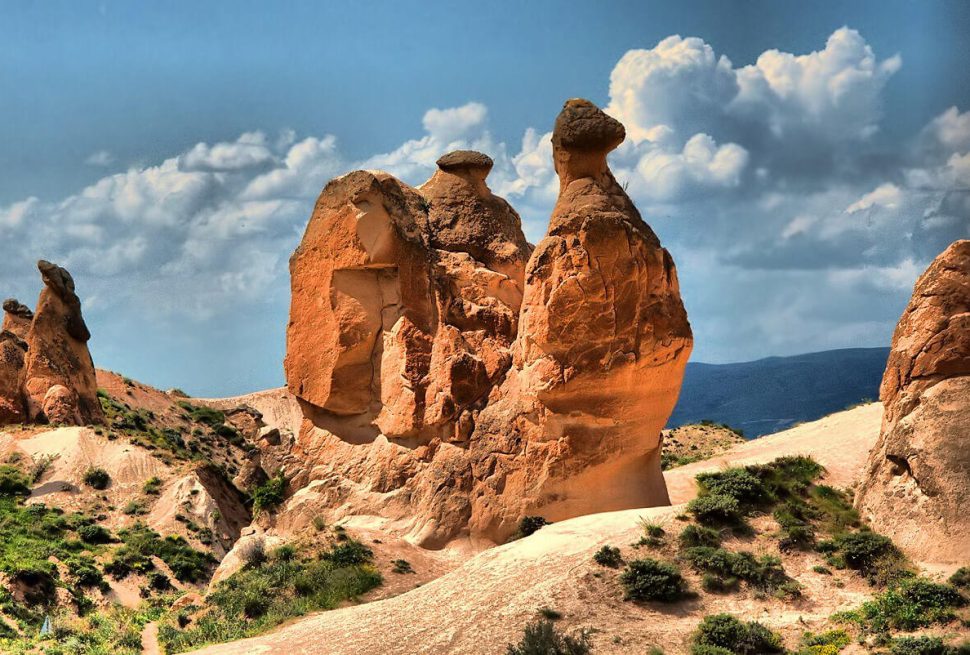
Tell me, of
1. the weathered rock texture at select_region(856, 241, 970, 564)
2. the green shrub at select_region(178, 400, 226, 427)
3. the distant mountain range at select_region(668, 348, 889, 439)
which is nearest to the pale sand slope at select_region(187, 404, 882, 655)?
the weathered rock texture at select_region(856, 241, 970, 564)

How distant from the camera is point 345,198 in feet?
107

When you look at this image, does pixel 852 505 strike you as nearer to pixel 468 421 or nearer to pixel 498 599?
pixel 498 599

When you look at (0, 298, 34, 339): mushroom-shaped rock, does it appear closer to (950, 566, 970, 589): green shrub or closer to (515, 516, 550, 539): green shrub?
(515, 516, 550, 539): green shrub

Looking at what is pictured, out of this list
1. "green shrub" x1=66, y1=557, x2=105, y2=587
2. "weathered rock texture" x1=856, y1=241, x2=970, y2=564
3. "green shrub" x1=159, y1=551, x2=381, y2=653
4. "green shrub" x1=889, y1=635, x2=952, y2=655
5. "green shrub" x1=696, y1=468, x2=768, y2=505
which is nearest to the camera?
"green shrub" x1=889, y1=635, x2=952, y2=655

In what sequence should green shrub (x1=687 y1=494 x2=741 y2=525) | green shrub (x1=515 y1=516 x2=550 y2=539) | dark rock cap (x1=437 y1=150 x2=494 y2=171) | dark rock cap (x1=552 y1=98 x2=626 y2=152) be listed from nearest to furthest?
green shrub (x1=687 y1=494 x2=741 y2=525), green shrub (x1=515 y1=516 x2=550 y2=539), dark rock cap (x1=552 y1=98 x2=626 y2=152), dark rock cap (x1=437 y1=150 x2=494 y2=171)

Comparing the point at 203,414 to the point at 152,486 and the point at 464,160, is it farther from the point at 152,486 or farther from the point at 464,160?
the point at 464,160

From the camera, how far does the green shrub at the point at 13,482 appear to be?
44781mm

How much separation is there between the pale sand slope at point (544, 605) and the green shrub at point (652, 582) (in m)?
0.18

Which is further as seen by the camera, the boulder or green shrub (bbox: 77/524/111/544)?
the boulder

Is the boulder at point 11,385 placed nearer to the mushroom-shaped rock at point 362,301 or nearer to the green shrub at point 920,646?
the mushroom-shaped rock at point 362,301

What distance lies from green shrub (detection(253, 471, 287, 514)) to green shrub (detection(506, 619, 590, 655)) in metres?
15.3

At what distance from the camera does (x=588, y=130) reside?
1089 inches

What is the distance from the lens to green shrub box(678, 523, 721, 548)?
1981 cm

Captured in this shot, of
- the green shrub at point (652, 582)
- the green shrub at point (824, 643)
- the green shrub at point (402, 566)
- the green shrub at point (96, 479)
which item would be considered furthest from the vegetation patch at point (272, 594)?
the green shrub at point (96, 479)
